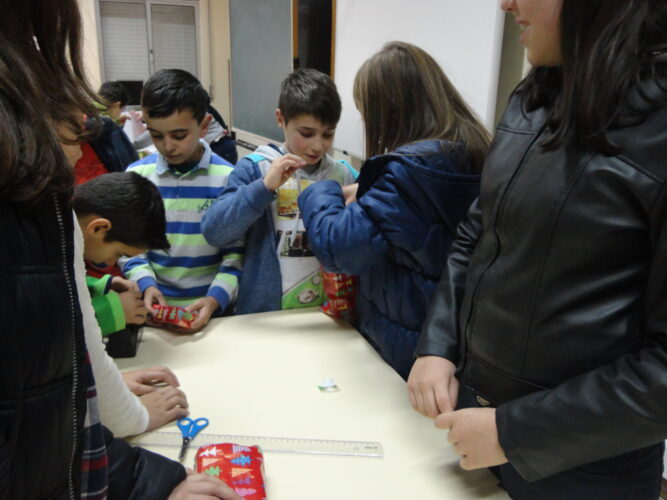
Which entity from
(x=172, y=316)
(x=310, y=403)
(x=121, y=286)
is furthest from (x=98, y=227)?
(x=310, y=403)

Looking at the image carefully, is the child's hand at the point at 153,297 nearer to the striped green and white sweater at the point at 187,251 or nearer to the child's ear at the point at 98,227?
the striped green and white sweater at the point at 187,251

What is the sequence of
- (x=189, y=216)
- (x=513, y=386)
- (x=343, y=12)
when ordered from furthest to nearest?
(x=343, y=12) → (x=189, y=216) → (x=513, y=386)

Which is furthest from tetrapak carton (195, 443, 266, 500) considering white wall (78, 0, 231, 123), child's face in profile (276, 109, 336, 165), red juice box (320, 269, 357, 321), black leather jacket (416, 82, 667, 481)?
white wall (78, 0, 231, 123)

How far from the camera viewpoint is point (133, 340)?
1278 mm

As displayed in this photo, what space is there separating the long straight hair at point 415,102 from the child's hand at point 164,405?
774 millimetres

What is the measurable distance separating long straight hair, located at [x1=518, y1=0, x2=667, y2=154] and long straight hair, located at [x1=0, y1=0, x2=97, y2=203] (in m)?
0.63

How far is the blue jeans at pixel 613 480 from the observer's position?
763mm

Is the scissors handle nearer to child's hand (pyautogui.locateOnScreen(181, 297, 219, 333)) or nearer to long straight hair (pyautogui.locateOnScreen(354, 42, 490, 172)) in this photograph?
child's hand (pyautogui.locateOnScreen(181, 297, 219, 333))

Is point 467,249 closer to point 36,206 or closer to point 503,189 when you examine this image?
point 503,189

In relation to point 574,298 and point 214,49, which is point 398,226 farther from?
point 214,49

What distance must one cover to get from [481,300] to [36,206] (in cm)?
66

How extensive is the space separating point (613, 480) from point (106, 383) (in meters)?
0.78

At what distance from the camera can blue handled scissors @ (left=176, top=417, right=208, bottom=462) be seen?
0.94 metres

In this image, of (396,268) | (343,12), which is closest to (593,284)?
(396,268)
